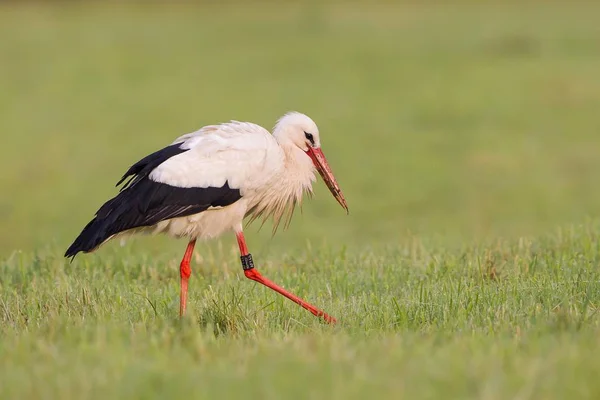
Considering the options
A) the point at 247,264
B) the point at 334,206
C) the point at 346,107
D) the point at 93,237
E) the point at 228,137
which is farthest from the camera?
the point at 346,107

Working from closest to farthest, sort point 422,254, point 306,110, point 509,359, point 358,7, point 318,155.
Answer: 1. point 509,359
2. point 318,155
3. point 422,254
4. point 306,110
5. point 358,7

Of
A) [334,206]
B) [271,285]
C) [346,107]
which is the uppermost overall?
[346,107]

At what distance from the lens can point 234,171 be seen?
6652 mm

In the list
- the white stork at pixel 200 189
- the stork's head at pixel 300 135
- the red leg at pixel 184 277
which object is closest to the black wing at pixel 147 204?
the white stork at pixel 200 189

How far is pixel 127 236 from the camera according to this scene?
6.78 meters

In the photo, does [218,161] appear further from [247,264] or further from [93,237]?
[93,237]

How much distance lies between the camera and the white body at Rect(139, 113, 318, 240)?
662 centimetres

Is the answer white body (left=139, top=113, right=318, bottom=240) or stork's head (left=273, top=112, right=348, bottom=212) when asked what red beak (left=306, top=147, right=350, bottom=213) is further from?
white body (left=139, top=113, right=318, bottom=240)

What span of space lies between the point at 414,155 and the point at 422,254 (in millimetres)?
A: 10725

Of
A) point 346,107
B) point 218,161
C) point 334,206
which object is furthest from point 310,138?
point 346,107

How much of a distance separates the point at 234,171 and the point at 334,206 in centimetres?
973

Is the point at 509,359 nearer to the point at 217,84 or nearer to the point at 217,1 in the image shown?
the point at 217,84

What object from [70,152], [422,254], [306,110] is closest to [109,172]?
[70,152]

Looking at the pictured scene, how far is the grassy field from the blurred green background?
0.24ft
